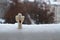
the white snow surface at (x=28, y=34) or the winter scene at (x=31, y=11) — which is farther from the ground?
the winter scene at (x=31, y=11)

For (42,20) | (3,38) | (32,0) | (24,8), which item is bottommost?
(3,38)

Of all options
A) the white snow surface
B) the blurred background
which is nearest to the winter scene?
the blurred background

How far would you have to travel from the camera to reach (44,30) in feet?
4.75

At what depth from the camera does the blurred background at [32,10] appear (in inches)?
75.9

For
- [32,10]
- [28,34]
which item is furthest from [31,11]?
[28,34]

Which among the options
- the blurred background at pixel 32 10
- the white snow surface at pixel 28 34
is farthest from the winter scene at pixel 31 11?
the white snow surface at pixel 28 34

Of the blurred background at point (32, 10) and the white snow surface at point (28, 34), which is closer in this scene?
the white snow surface at point (28, 34)

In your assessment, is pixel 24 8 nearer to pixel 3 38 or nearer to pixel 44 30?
pixel 44 30

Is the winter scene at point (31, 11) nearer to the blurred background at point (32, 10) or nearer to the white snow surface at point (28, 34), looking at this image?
the blurred background at point (32, 10)

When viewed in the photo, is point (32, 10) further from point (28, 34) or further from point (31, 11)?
point (28, 34)

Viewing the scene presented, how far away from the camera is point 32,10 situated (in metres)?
1.94

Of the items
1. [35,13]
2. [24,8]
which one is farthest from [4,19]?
[35,13]

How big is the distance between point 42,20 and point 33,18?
0.16 m

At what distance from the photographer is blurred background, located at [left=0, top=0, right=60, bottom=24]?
193 centimetres
